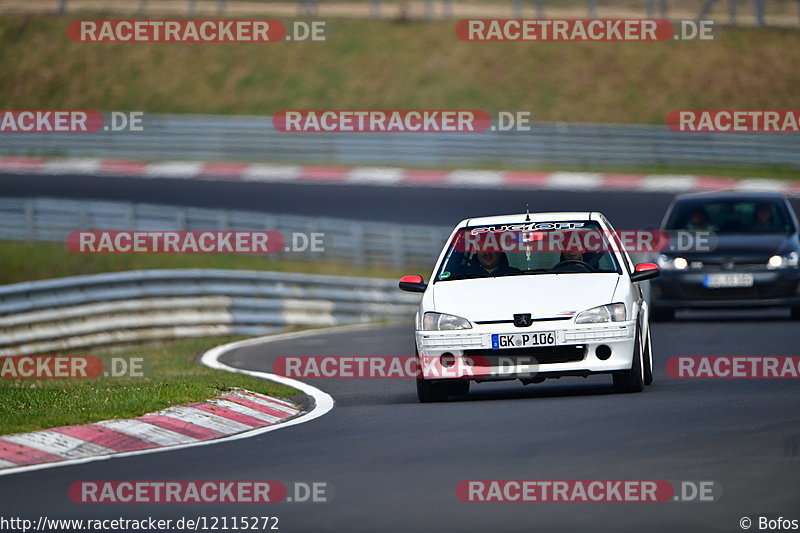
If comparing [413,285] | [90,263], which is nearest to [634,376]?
[413,285]

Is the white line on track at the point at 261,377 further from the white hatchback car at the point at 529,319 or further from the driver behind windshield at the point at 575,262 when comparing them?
the driver behind windshield at the point at 575,262

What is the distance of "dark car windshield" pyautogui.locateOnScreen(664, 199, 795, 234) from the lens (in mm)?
20688

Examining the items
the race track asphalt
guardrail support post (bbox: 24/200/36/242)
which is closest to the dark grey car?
the race track asphalt

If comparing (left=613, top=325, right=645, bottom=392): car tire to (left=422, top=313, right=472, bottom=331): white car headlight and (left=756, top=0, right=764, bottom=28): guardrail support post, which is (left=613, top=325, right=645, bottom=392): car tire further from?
(left=756, top=0, right=764, bottom=28): guardrail support post

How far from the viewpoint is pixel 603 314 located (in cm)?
1234

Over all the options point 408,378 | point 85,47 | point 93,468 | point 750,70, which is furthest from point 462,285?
point 85,47

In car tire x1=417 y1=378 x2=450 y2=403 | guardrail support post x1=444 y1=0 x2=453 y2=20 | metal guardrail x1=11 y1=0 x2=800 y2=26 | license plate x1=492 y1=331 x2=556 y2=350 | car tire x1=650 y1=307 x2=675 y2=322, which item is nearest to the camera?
license plate x1=492 y1=331 x2=556 y2=350

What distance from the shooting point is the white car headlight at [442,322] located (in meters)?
12.3

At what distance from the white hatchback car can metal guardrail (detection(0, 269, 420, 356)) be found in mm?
9344

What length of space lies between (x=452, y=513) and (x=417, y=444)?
7.86 feet

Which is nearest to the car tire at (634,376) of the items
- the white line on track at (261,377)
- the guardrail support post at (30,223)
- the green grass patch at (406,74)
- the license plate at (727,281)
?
the white line on track at (261,377)

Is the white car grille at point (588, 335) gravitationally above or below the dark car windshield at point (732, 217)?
below

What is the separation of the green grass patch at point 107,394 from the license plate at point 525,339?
226 centimetres

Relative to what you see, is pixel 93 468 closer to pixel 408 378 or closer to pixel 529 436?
pixel 529 436
